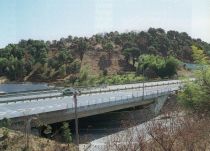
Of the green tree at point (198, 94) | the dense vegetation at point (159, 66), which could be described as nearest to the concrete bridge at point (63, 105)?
the green tree at point (198, 94)

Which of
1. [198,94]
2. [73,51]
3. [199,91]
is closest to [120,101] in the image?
[198,94]

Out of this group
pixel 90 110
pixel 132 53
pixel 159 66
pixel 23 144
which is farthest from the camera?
pixel 132 53

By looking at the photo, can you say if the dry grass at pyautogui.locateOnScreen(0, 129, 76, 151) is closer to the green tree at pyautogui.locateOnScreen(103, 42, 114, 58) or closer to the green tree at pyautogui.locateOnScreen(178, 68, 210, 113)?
the green tree at pyautogui.locateOnScreen(178, 68, 210, 113)

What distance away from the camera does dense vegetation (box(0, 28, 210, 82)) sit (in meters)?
136

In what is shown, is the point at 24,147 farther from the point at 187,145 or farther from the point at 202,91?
the point at 187,145

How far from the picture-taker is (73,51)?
503ft

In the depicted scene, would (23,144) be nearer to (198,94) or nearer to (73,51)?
(198,94)

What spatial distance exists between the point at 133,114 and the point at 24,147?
33.2 metres

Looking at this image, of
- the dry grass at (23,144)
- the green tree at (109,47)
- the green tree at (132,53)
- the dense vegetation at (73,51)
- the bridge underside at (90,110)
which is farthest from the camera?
the green tree at (109,47)

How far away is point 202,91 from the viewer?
145 ft

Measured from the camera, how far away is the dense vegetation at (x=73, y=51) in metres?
136

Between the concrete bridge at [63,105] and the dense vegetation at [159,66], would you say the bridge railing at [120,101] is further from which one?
the dense vegetation at [159,66]

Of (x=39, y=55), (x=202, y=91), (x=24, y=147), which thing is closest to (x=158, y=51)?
(x=39, y=55)

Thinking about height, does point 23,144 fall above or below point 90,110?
above
